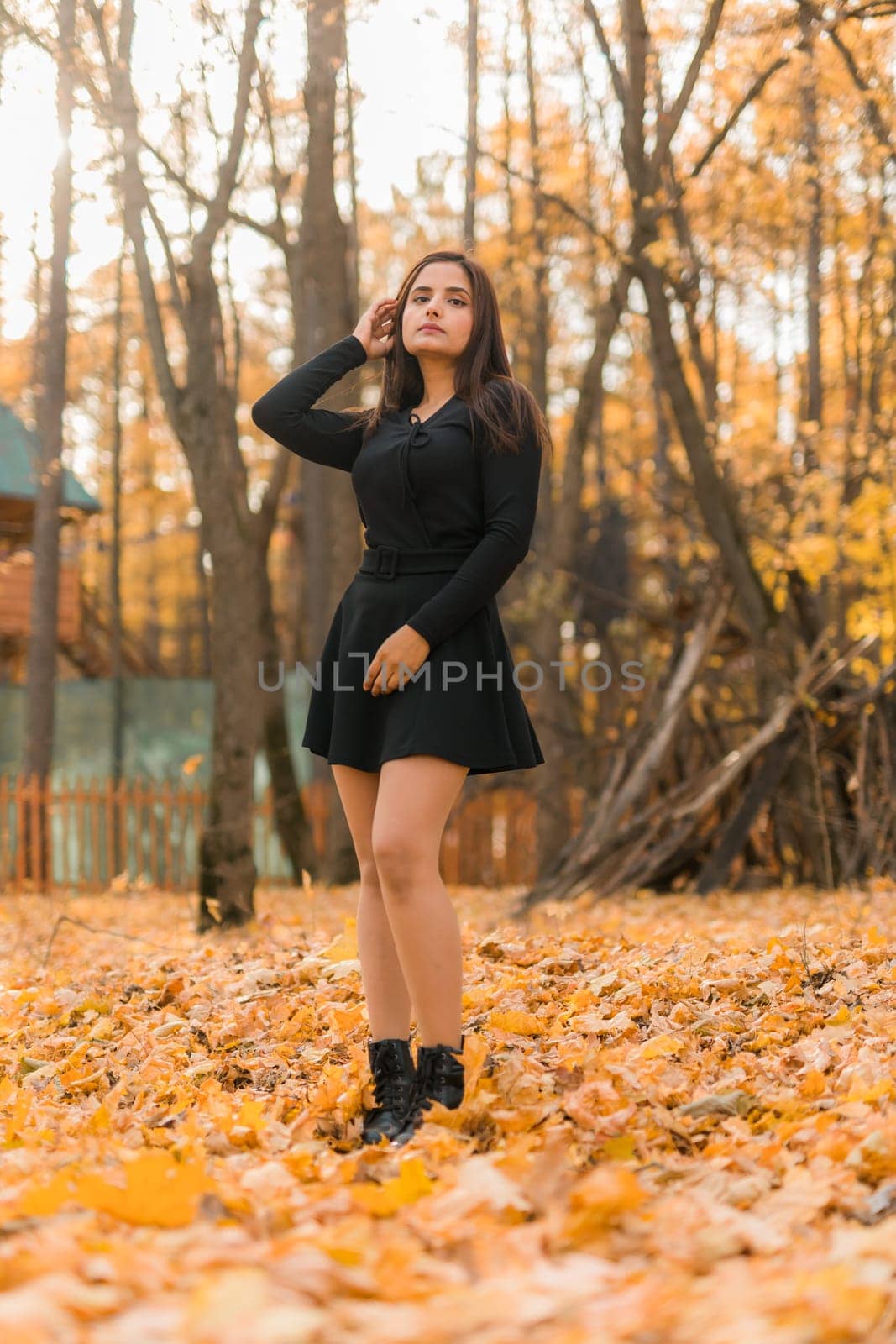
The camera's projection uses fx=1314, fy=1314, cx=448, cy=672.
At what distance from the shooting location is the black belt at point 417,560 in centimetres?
329

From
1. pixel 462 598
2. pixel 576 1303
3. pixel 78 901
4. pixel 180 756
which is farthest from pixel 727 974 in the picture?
pixel 180 756

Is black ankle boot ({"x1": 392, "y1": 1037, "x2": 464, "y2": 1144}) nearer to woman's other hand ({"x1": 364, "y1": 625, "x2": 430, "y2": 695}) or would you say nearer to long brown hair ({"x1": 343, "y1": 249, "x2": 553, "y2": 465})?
woman's other hand ({"x1": 364, "y1": 625, "x2": 430, "y2": 695})

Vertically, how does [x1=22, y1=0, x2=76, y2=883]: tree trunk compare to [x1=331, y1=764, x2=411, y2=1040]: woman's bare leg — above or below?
above

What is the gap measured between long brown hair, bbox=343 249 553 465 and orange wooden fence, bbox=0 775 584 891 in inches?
387

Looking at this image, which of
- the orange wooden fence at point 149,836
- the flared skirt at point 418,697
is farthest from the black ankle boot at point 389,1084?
the orange wooden fence at point 149,836

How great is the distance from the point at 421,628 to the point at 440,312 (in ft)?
2.90

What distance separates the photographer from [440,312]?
3.43 meters

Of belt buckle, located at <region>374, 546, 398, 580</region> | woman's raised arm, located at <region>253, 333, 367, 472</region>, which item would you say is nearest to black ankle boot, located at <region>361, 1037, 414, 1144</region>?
belt buckle, located at <region>374, 546, 398, 580</region>

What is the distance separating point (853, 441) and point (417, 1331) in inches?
478

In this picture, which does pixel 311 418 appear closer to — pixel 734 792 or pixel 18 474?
pixel 734 792

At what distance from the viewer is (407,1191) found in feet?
7.81

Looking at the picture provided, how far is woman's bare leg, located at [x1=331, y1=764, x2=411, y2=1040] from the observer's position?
11.0 feet

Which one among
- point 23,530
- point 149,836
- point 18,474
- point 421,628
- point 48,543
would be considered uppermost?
point 18,474

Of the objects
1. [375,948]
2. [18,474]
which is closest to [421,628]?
[375,948]
